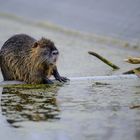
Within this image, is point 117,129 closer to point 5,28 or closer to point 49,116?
point 49,116

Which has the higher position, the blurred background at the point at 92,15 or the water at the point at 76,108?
the blurred background at the point at 92,15

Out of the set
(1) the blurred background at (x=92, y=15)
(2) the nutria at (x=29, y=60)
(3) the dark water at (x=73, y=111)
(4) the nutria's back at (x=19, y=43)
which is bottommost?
(3) the dark water at (x=73, y=111)

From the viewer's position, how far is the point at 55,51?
943 cm

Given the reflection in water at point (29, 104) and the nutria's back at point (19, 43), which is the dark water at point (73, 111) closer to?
the reflection in water at point (29, 104)

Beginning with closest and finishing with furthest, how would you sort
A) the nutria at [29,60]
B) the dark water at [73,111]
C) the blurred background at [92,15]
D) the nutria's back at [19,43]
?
the dark water at [73,111] → the nutria at [29,60] → the nutria's back at [19,43] → the blurred background at [92,15]

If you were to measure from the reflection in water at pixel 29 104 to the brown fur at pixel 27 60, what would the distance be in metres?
0.46

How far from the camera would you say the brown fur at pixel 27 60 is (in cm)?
955

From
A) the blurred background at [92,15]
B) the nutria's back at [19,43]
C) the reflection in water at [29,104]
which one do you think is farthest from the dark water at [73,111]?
the blurred background at [92,15]

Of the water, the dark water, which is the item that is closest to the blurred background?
the water

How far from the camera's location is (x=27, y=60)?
386 inches

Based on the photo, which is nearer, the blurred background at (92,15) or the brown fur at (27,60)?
the brown fur at (27,60)

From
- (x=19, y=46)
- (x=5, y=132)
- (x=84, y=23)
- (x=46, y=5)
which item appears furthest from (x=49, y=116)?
(x=46, y=5)

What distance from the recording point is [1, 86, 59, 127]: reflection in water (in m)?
7.30

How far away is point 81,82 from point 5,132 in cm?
298
